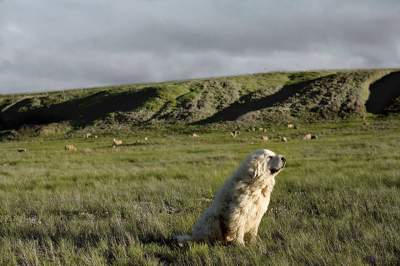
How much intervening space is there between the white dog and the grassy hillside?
51646 millimetres

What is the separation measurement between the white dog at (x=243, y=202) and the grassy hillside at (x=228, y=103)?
5165cm

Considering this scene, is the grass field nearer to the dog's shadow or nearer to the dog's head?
the dog's shadow

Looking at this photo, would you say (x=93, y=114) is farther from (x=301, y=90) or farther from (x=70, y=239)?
(x=70, y=239)

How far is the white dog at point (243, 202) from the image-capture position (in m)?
6.04

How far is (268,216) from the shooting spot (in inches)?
333

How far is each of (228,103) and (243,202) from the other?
66.9 m

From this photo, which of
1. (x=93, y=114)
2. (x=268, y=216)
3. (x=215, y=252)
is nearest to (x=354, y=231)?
(x=268, y=216)

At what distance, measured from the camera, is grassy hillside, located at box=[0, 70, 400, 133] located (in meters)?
62.1

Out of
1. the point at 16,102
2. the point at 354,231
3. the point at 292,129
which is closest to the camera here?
the point at 354,231

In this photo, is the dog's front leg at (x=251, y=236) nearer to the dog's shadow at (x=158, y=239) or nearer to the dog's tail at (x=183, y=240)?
the dog's tail at (x=183, y=240)

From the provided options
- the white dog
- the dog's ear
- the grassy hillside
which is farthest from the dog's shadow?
the grassy hillside

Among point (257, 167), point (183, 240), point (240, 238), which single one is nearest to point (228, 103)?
point (183, 240)

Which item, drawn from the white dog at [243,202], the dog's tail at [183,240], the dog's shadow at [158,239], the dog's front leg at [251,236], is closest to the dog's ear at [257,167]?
the white dog at [243,202]

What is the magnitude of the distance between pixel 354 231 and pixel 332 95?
200 feet
